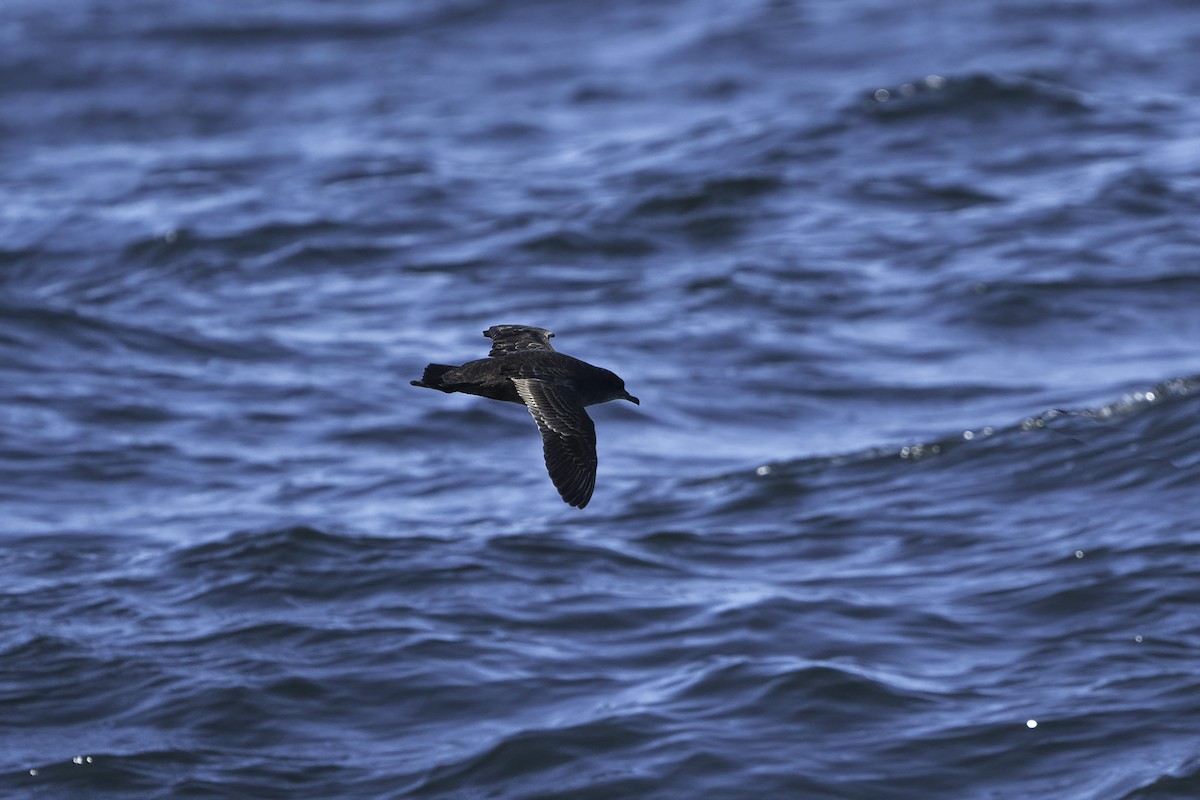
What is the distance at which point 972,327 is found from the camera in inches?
592

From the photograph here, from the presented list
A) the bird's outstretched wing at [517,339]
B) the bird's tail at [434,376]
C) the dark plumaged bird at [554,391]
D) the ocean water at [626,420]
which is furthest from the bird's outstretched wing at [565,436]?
the ocean water at [626,420]

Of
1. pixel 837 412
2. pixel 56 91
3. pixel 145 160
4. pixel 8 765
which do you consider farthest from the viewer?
pixel 56 91

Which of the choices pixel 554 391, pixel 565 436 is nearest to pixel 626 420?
pixel 554 391

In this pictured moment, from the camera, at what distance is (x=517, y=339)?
28.5 feet

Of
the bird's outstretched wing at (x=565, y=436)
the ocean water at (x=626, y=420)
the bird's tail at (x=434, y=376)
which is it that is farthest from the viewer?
the ocean water at (x=626, y=420)

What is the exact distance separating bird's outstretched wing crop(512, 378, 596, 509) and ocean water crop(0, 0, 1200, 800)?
2.61 m

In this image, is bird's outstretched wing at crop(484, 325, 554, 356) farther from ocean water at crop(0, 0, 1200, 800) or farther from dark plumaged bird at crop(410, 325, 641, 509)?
ocean water at crop(0, 0, 1200, 800)

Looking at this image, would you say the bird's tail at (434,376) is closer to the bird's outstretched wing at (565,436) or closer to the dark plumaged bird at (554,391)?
Answer: the dark plumaged bird at (554,391)

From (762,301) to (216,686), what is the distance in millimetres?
6835

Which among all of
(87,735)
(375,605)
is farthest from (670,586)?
(87,735)

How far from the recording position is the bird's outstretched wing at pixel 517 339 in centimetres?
844

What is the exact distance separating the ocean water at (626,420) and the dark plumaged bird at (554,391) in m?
2.48

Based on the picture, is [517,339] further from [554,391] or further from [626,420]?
[626,420]

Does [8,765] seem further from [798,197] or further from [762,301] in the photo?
[798,197]
